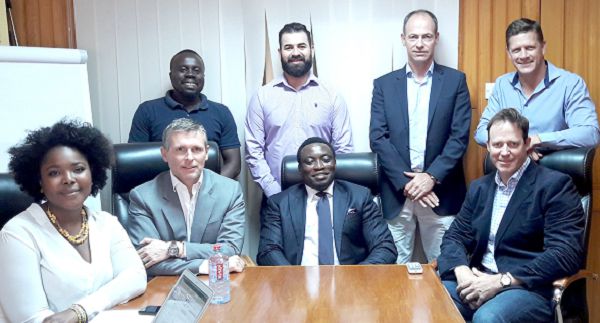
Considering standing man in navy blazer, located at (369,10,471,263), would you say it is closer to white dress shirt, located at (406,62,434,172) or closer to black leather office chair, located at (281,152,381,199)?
white dress shirt, located at (406,62,434,172)

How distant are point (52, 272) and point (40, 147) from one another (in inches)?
16.3

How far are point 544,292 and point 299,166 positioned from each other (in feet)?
4.11

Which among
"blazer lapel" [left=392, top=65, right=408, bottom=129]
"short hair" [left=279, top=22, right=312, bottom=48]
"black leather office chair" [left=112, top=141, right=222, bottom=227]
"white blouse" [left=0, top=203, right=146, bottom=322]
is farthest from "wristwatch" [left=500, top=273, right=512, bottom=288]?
"short hair" [left=279, top=22, right=312, bottom=48]

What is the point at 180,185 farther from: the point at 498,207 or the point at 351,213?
the point at 498,207

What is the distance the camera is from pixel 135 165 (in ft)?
9.25

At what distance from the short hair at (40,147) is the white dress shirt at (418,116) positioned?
1.90 m

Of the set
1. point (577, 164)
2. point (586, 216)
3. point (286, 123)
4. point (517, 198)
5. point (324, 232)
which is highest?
point (286, 123)

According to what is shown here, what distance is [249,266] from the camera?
2.35 metres

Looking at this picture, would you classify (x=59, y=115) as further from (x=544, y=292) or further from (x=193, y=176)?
(x=544, y=292)

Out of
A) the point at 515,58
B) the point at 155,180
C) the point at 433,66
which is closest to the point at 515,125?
the point at 515,58

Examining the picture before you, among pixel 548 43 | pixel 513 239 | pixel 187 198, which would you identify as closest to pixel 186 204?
pixel 187 198

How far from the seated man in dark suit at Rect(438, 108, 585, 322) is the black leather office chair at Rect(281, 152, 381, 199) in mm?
544

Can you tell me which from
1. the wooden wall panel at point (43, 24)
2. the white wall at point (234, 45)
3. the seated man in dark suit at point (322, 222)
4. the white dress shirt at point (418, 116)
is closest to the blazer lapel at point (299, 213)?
the seated man in dark suit at point (322, 222)

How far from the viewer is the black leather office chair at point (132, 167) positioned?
2.81 m
